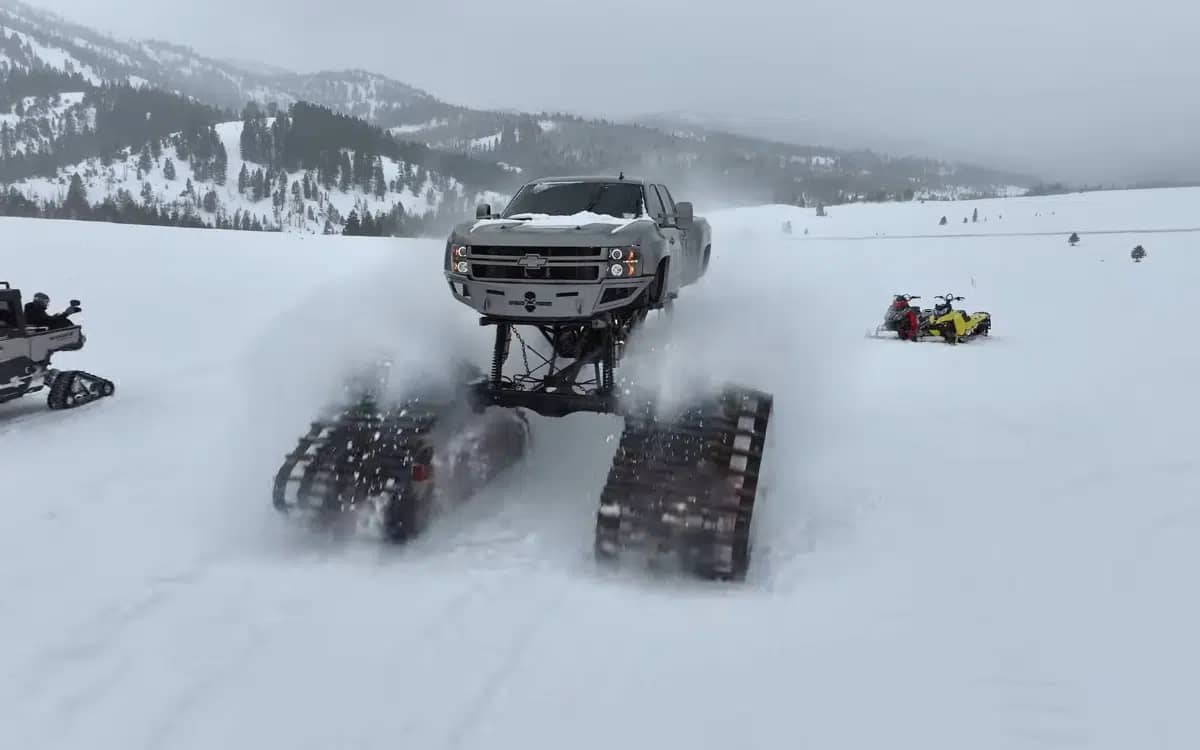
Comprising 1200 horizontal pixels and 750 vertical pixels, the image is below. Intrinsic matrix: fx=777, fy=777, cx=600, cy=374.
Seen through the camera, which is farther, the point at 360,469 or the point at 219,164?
the point at 219,164

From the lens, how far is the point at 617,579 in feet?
17.1

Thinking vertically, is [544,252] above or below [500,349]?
above

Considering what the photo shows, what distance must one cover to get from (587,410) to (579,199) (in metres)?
2.51

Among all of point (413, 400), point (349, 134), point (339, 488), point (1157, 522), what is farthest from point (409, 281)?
point (349, 134)

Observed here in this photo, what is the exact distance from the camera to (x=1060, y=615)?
177 inches

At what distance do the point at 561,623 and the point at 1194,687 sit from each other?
3206 mm

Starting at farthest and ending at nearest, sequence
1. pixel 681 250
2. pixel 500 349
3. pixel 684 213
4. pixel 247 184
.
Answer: pixel 247 184, pixel 681 250, pixel 684 213, pixel 500 349

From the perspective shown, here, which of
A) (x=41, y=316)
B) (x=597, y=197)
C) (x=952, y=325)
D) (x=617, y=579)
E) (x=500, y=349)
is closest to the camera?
(x=617, y=579)

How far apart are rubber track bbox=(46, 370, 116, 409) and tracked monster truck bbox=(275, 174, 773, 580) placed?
19.8ft

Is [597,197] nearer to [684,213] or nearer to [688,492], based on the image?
[684,213]

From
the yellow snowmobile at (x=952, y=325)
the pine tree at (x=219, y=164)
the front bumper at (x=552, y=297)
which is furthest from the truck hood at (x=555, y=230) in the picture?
the pine tree at (x=219, y=164)

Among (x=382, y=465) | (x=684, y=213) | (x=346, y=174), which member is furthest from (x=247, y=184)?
Answer: (x=382, y=465)

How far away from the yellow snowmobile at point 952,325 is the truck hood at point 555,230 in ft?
45.2

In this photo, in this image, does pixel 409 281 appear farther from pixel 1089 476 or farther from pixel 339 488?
pixel 1089 476
